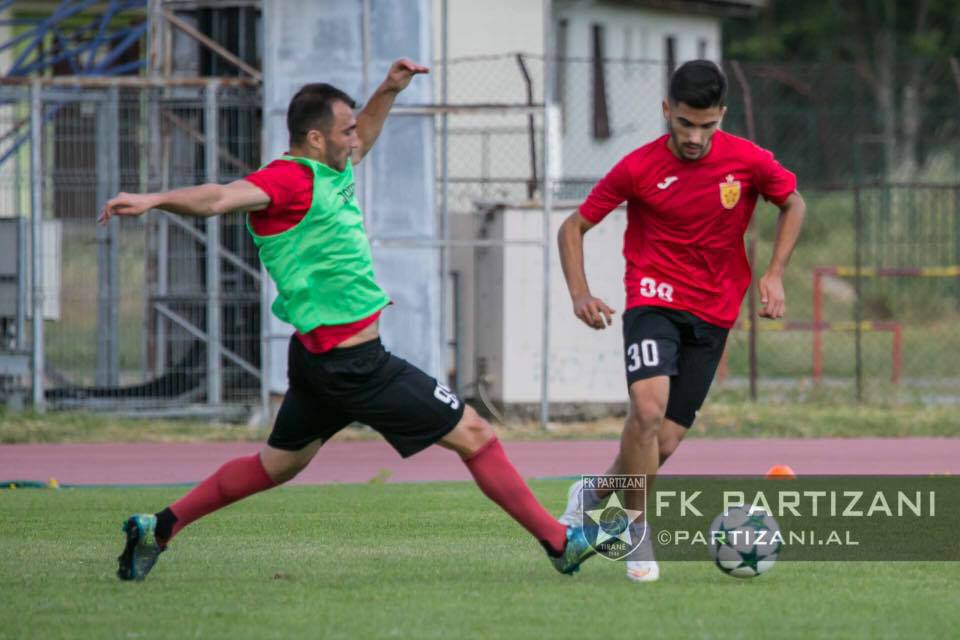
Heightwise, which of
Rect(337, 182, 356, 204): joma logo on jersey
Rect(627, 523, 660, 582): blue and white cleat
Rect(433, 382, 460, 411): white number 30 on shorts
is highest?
Rect(337, 182, 356, 204): joma logo on jersey

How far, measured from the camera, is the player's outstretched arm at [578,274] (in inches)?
304

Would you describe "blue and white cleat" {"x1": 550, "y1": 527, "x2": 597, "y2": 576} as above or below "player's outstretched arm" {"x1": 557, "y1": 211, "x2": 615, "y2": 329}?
below

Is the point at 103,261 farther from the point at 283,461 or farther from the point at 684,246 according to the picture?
the point at 684,246

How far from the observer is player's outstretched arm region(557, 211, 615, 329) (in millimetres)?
7730

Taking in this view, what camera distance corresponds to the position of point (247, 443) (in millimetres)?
15492

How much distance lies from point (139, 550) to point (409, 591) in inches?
46.2

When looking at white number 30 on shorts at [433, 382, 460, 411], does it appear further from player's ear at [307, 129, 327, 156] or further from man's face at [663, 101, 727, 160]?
man's face at [663, 101, 727, 160]

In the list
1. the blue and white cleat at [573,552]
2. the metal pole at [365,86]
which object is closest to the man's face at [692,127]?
the blue and white cleat at [573,552]

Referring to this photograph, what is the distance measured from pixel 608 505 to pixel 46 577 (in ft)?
8.15

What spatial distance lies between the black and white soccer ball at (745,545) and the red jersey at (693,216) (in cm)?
94

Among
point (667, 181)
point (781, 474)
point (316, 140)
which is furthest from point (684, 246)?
point (781, 474)

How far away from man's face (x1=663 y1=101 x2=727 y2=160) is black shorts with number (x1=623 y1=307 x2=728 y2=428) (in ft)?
2.32

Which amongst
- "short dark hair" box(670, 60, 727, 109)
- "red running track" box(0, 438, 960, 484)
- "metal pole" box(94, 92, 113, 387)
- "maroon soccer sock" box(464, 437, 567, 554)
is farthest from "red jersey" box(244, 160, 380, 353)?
"metal pole" box(94, 92, 113, 387)

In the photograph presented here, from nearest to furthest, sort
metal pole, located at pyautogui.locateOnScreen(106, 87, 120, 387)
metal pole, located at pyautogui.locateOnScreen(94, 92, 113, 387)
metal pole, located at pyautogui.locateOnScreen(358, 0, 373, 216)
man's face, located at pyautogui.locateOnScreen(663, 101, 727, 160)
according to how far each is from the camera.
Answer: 1. man's face, located at pyautogui.locateOnScreen(663, 101, 727, 160)
2. metal pole, located at pyautogui.locateOnScreen(358, 0, 373, 216)
3. metal pole, located at pyautogui.locateOnScreen(106, 87, 120, 387)
4. metal pole, located at pyautogui.locateOnScreen(94, 92, 113, 387)
